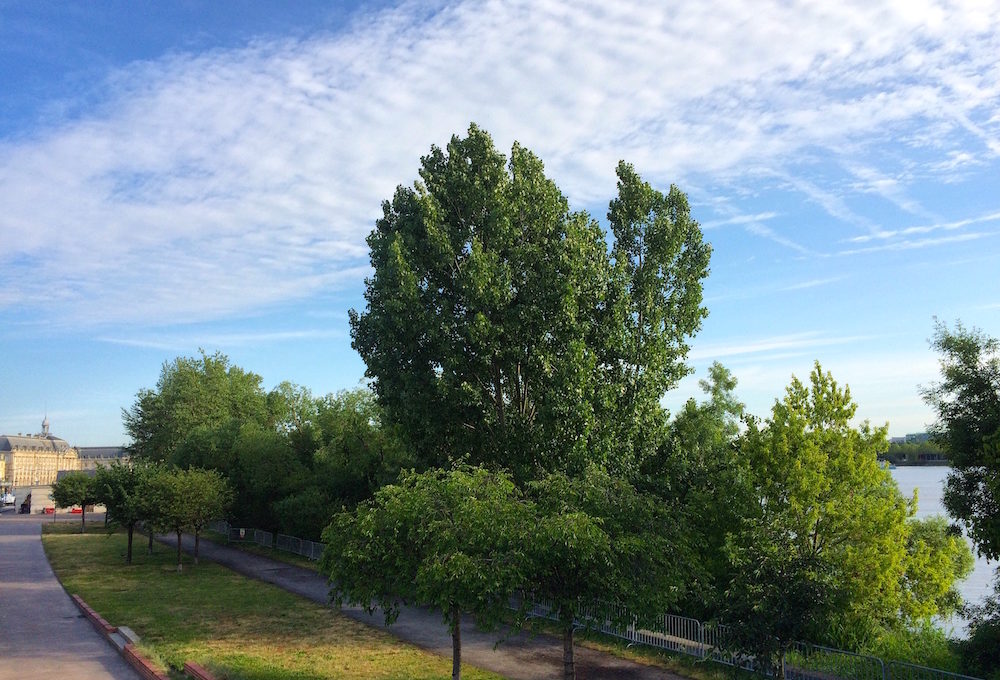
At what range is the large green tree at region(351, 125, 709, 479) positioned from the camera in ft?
75.5

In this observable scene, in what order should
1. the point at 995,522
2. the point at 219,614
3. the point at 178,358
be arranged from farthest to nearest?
the point at 178,358 < the point at 219,614 < the point at 995,522

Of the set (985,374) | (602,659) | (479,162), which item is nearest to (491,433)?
(602,659)

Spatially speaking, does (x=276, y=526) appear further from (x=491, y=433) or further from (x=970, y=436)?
(x=970, y=436)

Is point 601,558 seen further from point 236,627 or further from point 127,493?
point 127,493

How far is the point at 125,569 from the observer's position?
3934 centimetres

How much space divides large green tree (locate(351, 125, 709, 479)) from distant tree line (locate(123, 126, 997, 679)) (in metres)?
0.08

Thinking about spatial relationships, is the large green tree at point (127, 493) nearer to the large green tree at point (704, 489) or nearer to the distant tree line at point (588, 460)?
the distant tree line at point (588, 460)

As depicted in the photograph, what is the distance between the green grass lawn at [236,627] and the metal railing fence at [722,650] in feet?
17.1

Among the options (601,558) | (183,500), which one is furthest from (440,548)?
(183,500)

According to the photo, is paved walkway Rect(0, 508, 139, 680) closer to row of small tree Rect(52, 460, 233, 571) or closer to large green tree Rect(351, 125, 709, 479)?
row of small tree Rect(52, 460, 233, 571)

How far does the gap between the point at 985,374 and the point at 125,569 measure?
134ft

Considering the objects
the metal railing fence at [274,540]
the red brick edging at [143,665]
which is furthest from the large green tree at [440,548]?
the metal railing fence at [274,540]

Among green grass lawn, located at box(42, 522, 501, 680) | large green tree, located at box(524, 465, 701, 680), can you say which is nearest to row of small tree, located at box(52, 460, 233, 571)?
green grass lawn, located at box(42, 522, 501, 680)

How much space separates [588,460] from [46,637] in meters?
18.7
